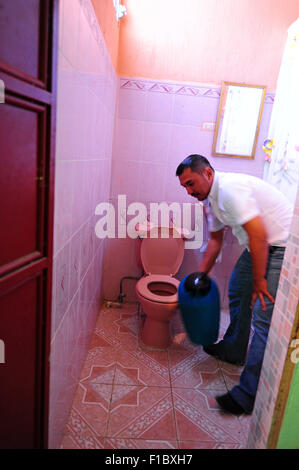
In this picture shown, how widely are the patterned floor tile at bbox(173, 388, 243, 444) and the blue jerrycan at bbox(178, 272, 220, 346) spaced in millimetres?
368

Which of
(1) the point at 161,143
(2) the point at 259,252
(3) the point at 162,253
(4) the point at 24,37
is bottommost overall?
(3) the point at 162,253

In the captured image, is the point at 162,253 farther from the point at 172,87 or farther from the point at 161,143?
the point at 172,87

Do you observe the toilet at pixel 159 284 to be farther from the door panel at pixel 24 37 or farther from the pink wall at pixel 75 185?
the door panel at pixel 24 37

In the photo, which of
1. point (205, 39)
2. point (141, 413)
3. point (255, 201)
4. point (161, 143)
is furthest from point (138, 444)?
point (205, 39)

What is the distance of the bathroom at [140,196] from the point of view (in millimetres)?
1039

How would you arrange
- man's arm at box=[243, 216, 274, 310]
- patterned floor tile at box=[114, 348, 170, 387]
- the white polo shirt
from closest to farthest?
man's arm at box=[243, 216, 274, 310]
the white polo shirt
patterned floor tile at box=[114, 348, 170, 387]

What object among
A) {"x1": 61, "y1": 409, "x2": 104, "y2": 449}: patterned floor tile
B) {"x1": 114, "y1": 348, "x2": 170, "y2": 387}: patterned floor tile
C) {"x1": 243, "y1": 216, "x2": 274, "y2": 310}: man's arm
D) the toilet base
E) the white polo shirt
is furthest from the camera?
the toilet base

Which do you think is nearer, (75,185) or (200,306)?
(75,185)

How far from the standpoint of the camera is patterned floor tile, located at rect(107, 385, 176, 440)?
55.8 inches

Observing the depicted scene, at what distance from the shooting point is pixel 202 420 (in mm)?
1524

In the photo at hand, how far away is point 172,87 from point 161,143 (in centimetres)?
39

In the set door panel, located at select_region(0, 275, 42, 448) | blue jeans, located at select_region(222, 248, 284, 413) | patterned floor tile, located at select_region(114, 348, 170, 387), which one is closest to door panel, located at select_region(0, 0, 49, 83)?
door panel, located at select_region(0, 275, 42, 448)

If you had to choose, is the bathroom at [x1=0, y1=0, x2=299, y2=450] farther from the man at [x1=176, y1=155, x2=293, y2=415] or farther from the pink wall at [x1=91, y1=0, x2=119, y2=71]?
the man at [x1=176, y1=155, x2=293, y2=415]
